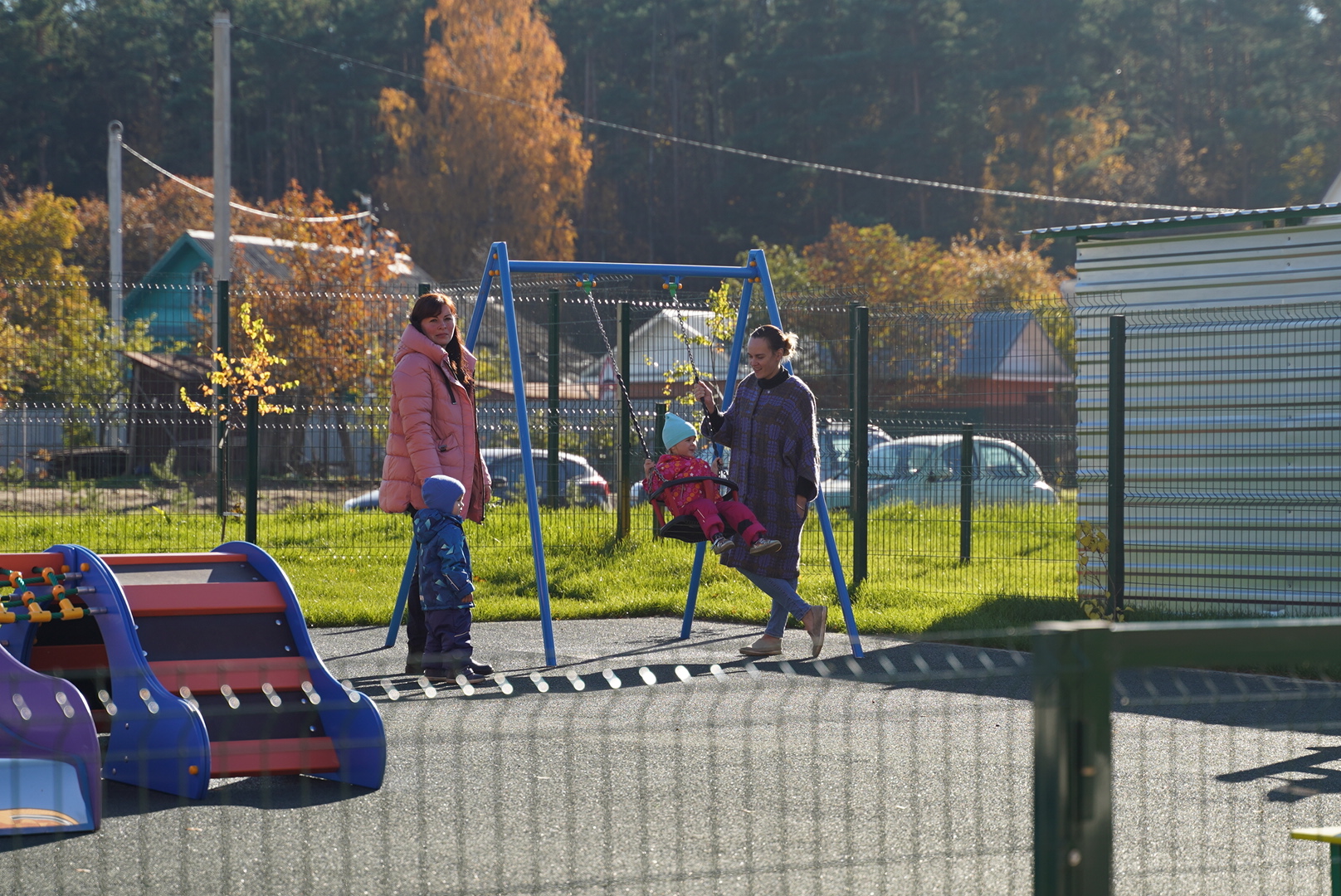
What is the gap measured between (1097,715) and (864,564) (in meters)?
8.30

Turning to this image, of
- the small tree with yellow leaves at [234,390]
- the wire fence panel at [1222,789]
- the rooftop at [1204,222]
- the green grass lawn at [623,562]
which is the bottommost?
the wire fence panel at [1222,789]

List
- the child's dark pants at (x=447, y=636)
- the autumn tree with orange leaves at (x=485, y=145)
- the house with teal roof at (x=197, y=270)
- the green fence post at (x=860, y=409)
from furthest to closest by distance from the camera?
the autumn tree with orange leaves at (x=485, y=145) → the house with teal roof at (x=197, y=270) → the green fence post at (x=860, y=409) → the child's dark pants at (x=447, y=636)

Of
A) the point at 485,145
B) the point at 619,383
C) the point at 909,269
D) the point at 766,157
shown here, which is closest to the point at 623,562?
the point at 619,383

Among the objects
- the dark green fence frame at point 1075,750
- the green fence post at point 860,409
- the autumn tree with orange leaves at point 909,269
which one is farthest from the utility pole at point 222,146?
the dark green fence frame at point 1075,750

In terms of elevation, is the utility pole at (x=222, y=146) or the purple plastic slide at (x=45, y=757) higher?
the utility pole at (x=222, y=146)

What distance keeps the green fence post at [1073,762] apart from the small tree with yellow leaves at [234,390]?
9.46 meters

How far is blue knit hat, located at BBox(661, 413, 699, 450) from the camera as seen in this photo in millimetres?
8086

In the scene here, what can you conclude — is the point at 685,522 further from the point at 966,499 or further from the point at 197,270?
the point at 197,270

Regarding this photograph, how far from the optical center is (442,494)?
706cm

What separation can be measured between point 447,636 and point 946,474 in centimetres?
625

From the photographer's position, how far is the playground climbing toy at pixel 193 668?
5.16m

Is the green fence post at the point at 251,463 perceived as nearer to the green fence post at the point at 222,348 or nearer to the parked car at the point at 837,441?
the green fence post at the point at 222,348

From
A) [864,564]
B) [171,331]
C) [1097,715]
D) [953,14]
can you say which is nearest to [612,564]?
[864,564]

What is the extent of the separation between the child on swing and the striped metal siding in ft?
10.3
